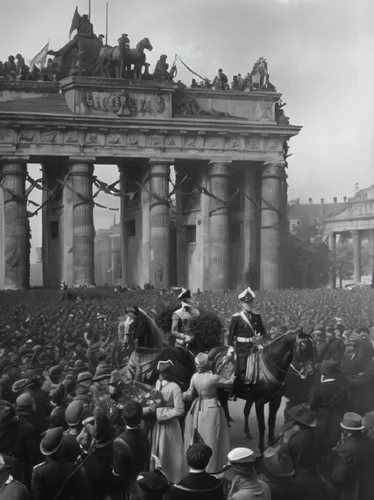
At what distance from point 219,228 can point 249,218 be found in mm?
2739

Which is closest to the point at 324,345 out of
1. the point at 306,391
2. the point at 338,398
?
the point at 306,391

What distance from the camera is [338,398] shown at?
32.0 feet

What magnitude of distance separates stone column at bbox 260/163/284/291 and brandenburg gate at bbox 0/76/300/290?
7 centimetres

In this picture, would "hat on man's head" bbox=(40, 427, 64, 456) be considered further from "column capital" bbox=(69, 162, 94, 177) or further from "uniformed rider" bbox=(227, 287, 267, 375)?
"column capital" bbox=(69, 162, 94, 177)

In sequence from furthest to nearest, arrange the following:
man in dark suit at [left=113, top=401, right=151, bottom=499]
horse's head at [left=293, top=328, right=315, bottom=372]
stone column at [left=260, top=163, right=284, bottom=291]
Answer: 1. stone column at [left=260, top=163, right=284, bottom=291]
2. horse's head at [left=293, top=328, right=315, bottom=372]
3. man in dark suit at [left=113, top=401, right=151, bottom=499]

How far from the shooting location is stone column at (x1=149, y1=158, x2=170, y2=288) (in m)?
46.9

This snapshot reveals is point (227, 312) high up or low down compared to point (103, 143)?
down

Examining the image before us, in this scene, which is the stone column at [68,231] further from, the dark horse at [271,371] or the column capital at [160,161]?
the dark horse at [271,371]

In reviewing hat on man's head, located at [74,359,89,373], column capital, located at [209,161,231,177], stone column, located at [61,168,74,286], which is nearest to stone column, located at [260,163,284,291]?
column capital, located at [209,161,231,177]

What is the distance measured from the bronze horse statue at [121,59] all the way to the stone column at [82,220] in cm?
584

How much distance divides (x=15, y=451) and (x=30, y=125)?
38668 mm

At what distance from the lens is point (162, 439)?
964 centimetres

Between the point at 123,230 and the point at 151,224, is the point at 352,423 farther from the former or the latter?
the point at 123,230

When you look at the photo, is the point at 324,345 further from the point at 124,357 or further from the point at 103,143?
the point at 103,143
